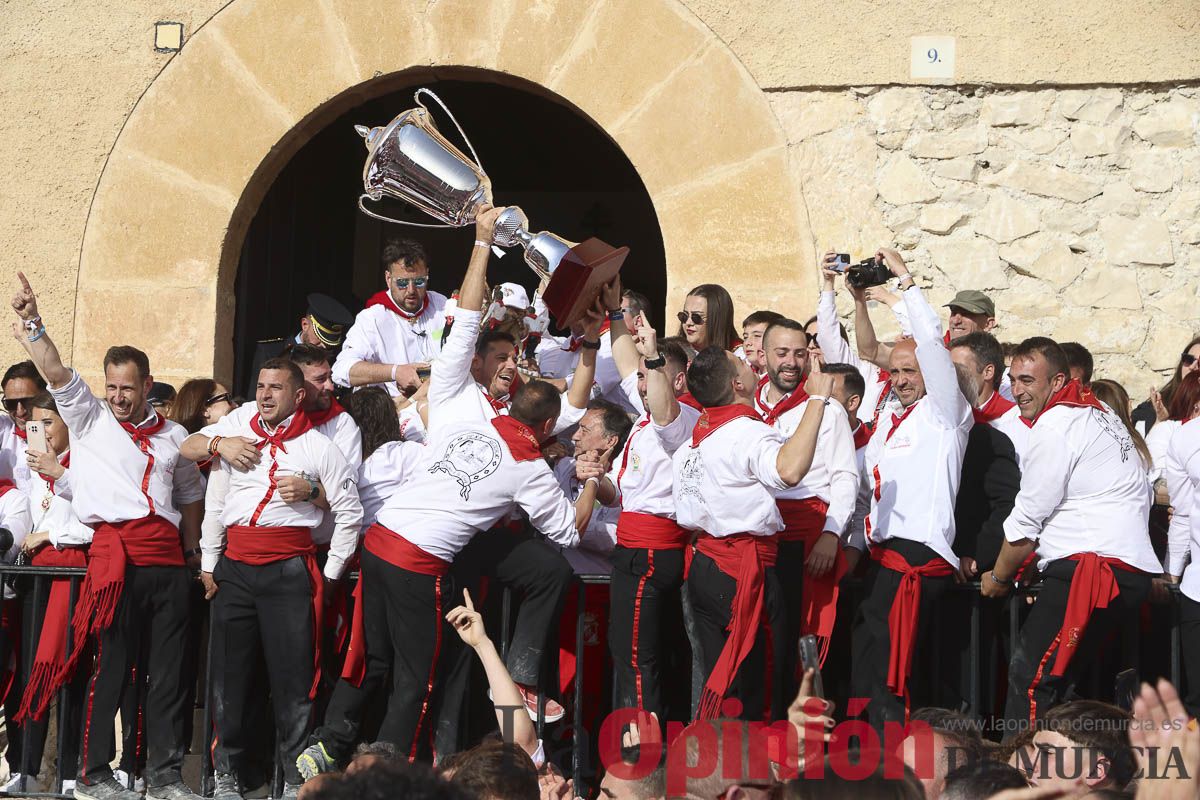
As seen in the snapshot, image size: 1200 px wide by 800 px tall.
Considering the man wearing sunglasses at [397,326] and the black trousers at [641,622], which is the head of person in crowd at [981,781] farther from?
the man wearing sunglasses at [397,326]

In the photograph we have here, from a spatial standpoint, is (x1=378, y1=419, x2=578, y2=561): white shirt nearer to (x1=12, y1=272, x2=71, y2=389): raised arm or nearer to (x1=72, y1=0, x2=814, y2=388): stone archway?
(x1=12, y1=272, x2=71, y2=389): raised arm

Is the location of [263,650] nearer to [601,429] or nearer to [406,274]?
[601,429]

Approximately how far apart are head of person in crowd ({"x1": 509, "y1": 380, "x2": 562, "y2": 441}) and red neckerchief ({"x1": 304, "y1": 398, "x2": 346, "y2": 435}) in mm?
797

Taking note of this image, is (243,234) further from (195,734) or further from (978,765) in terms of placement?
(978,765)

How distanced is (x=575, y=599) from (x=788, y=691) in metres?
1.09

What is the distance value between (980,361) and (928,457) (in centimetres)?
53

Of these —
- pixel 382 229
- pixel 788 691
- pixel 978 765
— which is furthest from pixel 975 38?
pixel 382 229

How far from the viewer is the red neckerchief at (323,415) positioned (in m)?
5.77

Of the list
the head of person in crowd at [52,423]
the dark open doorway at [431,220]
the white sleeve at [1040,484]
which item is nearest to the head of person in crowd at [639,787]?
the white sleeve at [1040,484]

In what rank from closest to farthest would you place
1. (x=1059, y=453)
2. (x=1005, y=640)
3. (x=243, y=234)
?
1. (x=1059, y=453)
2. (x=1005, y=640)
3. (x=243, y=234)

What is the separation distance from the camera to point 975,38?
700 centimetres

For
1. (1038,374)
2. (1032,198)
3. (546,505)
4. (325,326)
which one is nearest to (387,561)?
(546,505)

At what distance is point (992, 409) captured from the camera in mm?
5582

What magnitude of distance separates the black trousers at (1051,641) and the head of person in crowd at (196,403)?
11.2ft
